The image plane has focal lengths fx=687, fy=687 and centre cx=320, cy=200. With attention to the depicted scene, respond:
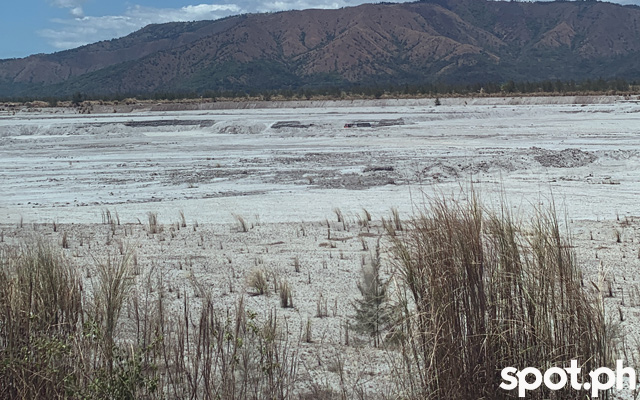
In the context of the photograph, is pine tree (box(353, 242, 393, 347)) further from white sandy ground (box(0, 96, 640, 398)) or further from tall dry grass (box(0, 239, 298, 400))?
tall dry grass (box(0, 239, 298, 400))

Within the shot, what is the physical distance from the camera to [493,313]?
505 cm

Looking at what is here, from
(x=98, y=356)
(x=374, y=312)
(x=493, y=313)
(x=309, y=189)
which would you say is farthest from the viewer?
(x=309, y=189)

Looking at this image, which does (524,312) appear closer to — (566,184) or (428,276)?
(428,276)

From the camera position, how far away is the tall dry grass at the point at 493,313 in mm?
Result: 4816

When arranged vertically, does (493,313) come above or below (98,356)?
above

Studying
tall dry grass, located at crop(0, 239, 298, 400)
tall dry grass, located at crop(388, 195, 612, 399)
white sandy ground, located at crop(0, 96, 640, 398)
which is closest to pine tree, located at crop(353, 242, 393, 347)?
white sandy ground, located at crop(0, 96, 640, 398)

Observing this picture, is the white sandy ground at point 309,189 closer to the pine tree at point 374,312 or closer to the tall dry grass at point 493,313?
the pine tree at point 374,312

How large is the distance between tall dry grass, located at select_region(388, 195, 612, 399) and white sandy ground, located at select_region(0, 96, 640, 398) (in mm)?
845

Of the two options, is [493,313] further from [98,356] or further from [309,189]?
[309,189]

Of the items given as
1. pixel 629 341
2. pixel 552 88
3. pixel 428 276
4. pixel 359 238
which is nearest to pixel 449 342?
pixel 428 276

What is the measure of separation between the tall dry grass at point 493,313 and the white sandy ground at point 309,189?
0.85 m

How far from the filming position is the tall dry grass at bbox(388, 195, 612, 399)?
4.82m

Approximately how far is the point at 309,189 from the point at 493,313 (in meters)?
18.4

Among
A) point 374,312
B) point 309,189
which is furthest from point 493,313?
point 309,189
